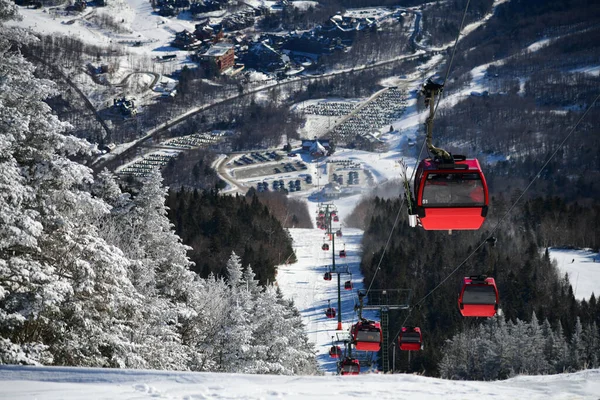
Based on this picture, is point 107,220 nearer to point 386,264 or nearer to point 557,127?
point 386,264

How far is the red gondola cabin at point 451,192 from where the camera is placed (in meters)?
15.3

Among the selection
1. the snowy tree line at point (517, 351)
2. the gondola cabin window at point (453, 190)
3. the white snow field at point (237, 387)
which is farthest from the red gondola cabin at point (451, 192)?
the snowy tree line at point (517, 351)

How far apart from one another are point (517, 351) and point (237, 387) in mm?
34656

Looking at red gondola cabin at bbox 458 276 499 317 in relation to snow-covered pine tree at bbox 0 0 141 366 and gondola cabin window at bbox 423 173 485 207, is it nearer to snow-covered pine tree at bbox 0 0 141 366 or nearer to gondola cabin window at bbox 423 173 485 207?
gondola cabin window at bbox 423 173 485 207

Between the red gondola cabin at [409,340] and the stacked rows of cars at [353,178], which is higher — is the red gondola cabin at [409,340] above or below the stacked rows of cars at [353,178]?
above

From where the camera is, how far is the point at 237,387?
12.5 metres

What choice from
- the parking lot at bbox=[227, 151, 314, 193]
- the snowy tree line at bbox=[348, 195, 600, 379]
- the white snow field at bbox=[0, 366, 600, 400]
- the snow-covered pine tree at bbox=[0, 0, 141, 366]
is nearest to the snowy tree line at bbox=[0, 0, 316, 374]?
the snow-covered pine tree at bbox=[0, 0, 141, 366]

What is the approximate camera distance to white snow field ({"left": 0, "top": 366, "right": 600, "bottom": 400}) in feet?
39.7

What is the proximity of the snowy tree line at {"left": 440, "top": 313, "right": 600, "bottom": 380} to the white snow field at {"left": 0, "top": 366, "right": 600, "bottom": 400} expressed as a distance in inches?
1169

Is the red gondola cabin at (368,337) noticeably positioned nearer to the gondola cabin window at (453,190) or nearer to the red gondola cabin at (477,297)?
the red gondola cabin at (477,297)

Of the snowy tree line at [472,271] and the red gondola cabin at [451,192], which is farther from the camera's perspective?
the snowy tree line at [472,271]

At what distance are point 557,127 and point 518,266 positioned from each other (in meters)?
105

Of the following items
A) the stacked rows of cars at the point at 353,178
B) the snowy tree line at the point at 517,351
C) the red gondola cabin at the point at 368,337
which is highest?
the red gondola cabin at the point at 368,337

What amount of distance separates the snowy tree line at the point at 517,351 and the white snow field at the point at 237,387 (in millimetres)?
29686
